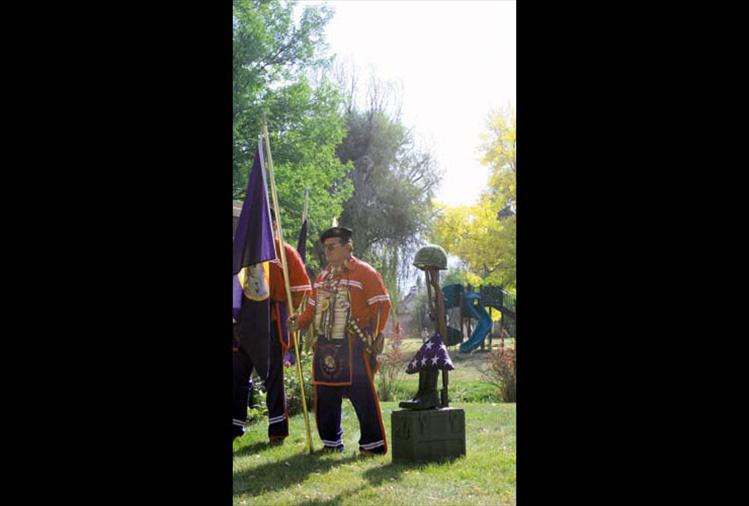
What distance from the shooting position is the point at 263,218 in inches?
209


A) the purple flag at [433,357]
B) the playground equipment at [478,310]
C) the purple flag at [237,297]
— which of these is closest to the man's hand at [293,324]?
the purple flag at [237,297]

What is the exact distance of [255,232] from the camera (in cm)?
533

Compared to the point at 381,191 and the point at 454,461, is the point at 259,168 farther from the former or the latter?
the point at 381,191

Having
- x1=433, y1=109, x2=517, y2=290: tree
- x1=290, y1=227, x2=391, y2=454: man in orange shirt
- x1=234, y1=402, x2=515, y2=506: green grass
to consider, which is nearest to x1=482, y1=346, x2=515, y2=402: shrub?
x1=433, y1=109, x2=517, y2=290: tree

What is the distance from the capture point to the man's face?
561 cm

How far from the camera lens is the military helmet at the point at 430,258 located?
5426 mm

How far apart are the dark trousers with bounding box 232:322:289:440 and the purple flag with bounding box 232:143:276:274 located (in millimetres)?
801

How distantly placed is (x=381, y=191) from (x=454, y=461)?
12.1 ft

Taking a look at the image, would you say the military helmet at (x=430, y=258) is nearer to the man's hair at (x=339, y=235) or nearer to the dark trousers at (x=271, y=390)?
the man's hair at (x=339, y=235)

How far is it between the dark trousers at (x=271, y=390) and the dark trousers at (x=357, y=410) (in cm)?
40
